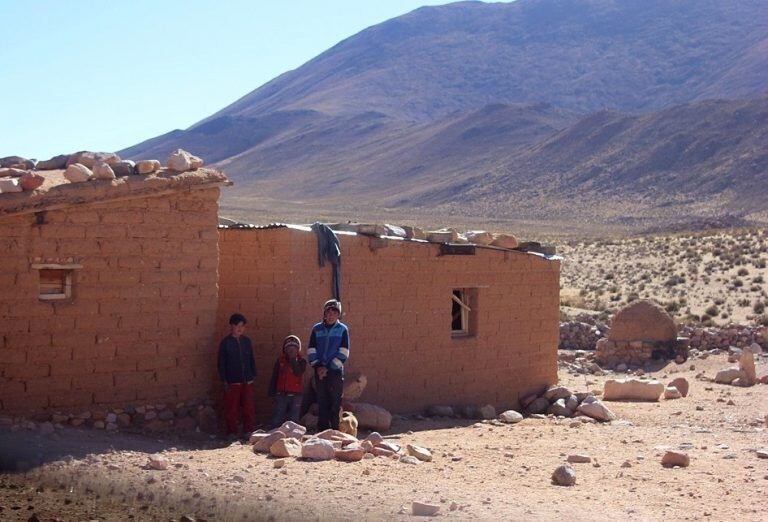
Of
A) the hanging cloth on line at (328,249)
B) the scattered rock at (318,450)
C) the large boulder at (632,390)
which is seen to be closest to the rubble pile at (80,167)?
the hanging cloth on line at (328,249)

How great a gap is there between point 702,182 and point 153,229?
6122cm

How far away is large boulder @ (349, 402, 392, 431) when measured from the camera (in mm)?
12195

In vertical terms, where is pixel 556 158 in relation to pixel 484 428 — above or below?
above

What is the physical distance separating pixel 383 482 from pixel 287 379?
257 centimetres

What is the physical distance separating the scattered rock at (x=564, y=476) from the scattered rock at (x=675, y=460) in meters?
1.37

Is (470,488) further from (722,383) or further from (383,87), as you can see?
(383,87)

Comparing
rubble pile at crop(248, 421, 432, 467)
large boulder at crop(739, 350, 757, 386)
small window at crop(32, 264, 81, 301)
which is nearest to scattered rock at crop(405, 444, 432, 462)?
rubble pile at crop(248, 421, 432, 467)

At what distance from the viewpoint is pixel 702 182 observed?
68.1m

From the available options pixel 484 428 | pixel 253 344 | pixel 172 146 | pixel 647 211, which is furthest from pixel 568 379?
pixel 172 146

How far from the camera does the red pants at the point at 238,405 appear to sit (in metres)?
11.2

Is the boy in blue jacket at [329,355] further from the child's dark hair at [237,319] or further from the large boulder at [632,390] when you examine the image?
the large boulder at [632,390]

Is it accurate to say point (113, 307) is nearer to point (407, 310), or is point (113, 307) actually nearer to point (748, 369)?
point (407, 310)

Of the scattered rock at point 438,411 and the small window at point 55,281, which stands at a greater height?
the small window at point 55,281

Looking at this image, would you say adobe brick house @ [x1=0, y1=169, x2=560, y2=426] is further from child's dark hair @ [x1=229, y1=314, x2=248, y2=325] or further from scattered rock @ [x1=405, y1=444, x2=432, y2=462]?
scattered rock @ [x1=405, y1=444, x2=432, y2=462]
